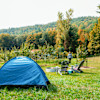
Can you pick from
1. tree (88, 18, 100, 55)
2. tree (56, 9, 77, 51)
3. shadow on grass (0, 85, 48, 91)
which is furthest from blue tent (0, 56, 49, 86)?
tree (88, 18, 100, 55)

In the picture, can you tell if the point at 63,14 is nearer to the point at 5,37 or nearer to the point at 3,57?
the point at 3,57

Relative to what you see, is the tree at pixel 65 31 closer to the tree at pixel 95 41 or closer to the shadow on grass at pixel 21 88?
the tree at pixel 95 41

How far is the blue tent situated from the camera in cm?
554

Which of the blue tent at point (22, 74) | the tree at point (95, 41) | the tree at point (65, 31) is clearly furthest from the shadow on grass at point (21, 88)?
the tree at point (95, 41)

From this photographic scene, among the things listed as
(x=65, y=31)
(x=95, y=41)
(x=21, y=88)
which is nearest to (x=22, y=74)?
(x=21, y=88)

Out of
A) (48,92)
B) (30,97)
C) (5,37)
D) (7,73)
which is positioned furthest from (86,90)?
(5,37)

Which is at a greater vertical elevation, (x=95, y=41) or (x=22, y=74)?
(x=95, y=41)

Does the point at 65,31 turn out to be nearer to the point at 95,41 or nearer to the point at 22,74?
the point at 95,41

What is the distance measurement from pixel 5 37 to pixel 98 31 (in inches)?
1470

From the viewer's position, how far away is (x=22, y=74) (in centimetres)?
572

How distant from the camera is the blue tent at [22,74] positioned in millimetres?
5539

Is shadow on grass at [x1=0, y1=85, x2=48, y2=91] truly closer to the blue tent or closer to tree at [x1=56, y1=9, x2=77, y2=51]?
the blue tent

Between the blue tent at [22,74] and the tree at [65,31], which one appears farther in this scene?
the tree at [65,31]

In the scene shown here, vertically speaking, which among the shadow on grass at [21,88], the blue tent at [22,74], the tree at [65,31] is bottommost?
the shadow on grass at [21,88]
